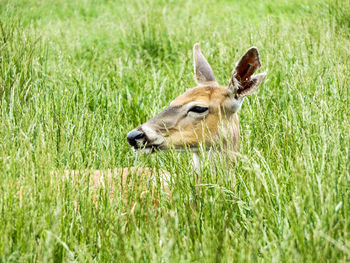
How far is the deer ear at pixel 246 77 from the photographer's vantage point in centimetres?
367

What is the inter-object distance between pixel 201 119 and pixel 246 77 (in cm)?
43

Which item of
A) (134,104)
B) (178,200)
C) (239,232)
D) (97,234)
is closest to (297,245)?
(239,232)

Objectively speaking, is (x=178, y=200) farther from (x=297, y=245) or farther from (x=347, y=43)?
(x=347, y=43)

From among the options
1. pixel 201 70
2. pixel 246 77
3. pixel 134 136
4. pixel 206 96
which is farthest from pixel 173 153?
pixel 201 70

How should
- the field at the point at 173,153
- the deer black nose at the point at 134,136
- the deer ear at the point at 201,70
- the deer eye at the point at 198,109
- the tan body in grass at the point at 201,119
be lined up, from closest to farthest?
the field at the point at 173,153 → the deer black nose at the point at 134,136 → the tan body in grass at the point at 201,119 → the deer eye at the point at 198,109 → the deer ear at the point at 201,70

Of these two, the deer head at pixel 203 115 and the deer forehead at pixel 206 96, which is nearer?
the deer head at pixel 203 115

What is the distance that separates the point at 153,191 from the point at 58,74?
2.45 meters

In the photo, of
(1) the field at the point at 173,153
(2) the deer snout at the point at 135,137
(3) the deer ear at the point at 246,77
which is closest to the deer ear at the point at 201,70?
(1) the field at the point at 173,153

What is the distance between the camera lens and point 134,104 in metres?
5.02

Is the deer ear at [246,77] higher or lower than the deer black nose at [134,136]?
higher

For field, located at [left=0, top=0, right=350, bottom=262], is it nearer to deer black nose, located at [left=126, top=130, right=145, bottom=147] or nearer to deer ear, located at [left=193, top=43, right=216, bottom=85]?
deer black nose, located at [left=126, top=130, right=145, bottom=147]

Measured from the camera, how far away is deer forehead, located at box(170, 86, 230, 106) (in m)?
3.76

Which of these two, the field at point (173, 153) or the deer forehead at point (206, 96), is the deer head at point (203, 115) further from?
the field at point (173, 153)

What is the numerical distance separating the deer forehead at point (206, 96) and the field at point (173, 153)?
0.36 metres
